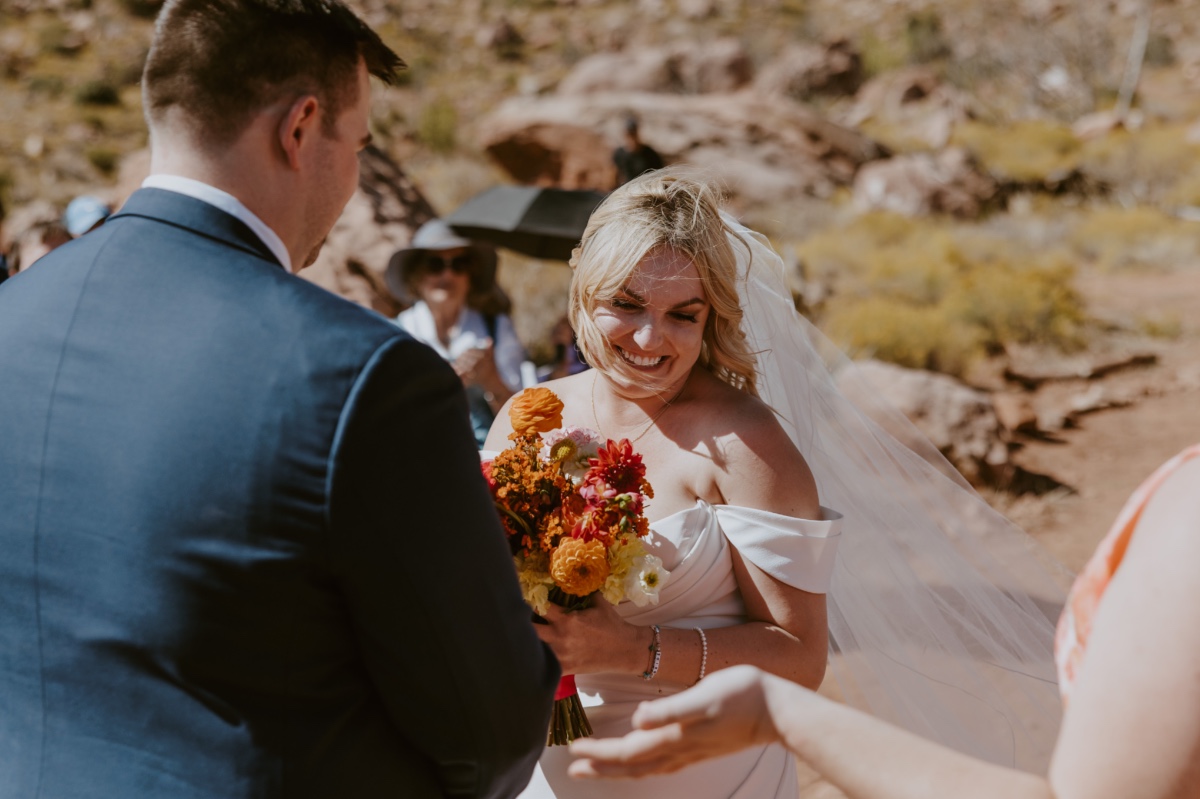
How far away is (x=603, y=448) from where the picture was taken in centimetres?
211

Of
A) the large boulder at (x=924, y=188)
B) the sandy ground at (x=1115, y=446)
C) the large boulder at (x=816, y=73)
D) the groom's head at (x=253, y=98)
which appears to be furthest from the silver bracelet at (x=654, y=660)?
the large boulder at (x=816, y=73)

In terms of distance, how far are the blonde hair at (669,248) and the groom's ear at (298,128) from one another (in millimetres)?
1078

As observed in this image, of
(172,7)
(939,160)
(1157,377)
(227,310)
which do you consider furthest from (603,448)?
(939,160)

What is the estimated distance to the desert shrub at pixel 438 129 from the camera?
80.3ft

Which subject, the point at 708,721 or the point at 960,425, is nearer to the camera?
the point at 708,721

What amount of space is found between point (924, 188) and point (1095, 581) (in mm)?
17519

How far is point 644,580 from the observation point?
2.07 m

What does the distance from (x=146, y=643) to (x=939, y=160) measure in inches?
764

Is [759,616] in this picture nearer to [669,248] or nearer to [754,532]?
[754,532]

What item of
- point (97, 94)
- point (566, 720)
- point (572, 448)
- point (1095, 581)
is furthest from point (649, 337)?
point (97, 94)

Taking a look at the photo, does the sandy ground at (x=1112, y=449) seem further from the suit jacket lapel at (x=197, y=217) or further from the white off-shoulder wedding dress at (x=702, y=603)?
the suit jacket lapel at (x=197, y=217)

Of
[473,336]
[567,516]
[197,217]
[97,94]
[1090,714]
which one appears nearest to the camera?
[1090,714]

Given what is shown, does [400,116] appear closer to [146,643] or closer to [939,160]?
[939,160]

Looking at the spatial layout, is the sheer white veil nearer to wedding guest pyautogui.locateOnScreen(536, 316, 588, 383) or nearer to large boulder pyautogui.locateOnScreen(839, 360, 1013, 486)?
wedding guest pyautogui.locateOnScreen(536, 316, 588, 383)
